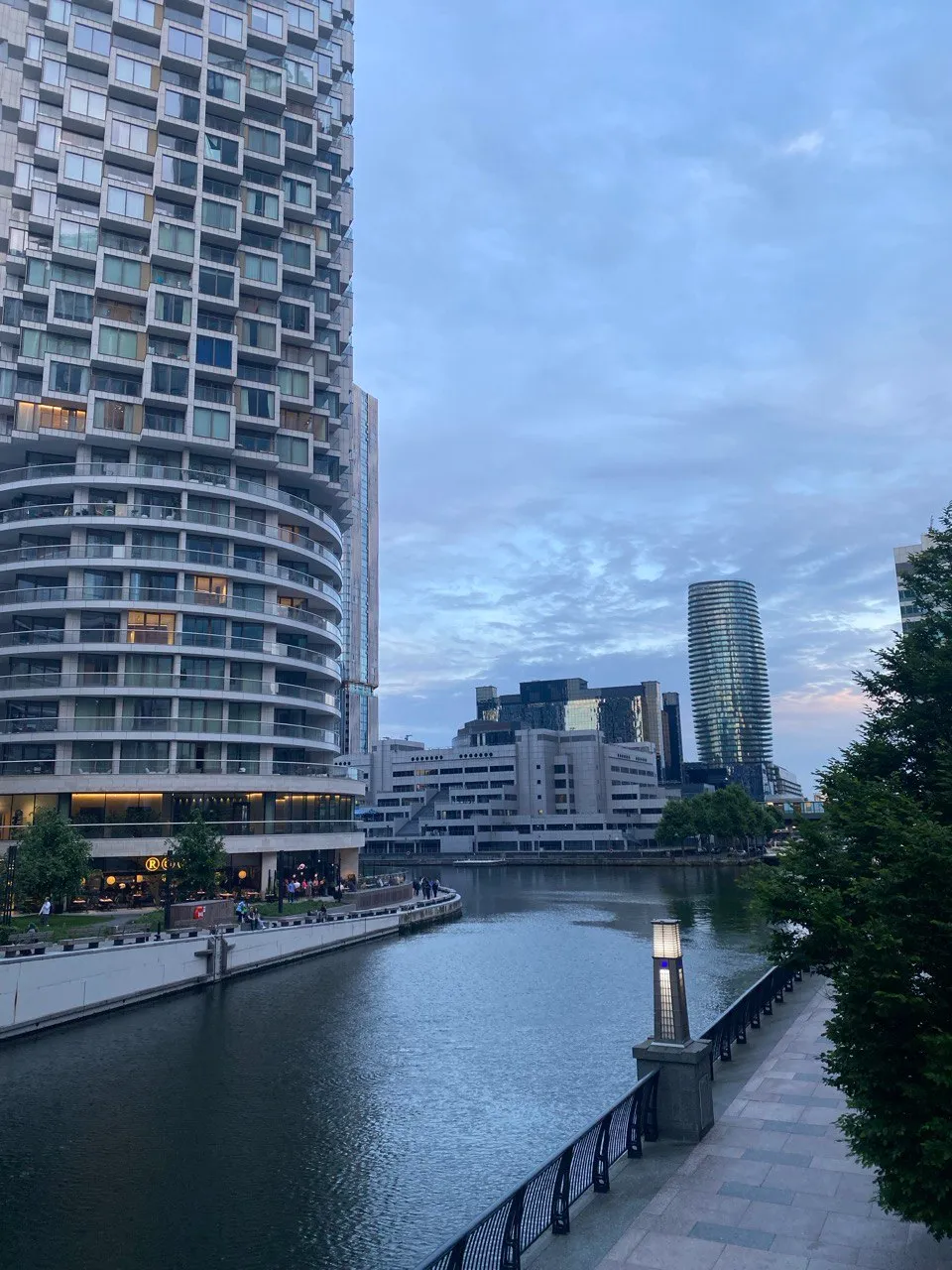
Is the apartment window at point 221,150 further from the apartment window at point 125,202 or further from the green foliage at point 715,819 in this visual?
the green foliage at point 715,819

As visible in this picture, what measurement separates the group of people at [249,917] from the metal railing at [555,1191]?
3854 centimetres

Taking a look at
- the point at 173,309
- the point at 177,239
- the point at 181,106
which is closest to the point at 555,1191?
the point at 173,309

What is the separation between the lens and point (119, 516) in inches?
2931

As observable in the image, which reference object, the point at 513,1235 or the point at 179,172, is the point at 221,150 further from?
the point at 513,1235

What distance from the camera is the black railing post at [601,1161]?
51.5 ft

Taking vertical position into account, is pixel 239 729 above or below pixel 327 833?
above

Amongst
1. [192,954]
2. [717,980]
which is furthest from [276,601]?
[717,980]

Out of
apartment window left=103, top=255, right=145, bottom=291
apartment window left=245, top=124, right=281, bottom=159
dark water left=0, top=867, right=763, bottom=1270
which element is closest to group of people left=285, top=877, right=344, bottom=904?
dark water left=0, top=867, right=763, bottom=1270

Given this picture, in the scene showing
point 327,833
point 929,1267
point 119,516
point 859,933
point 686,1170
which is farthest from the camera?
point 327,833

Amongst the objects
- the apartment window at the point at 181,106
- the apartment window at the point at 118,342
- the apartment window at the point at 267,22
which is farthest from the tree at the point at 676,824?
the apartment window at the point at 267,22

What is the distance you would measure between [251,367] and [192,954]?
56.4m

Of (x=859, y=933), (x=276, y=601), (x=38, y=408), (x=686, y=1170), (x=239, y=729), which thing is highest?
(x=38, y=408)

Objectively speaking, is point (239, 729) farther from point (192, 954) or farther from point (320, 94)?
point (320, 94)

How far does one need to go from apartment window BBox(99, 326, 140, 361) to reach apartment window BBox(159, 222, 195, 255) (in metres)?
8.58
